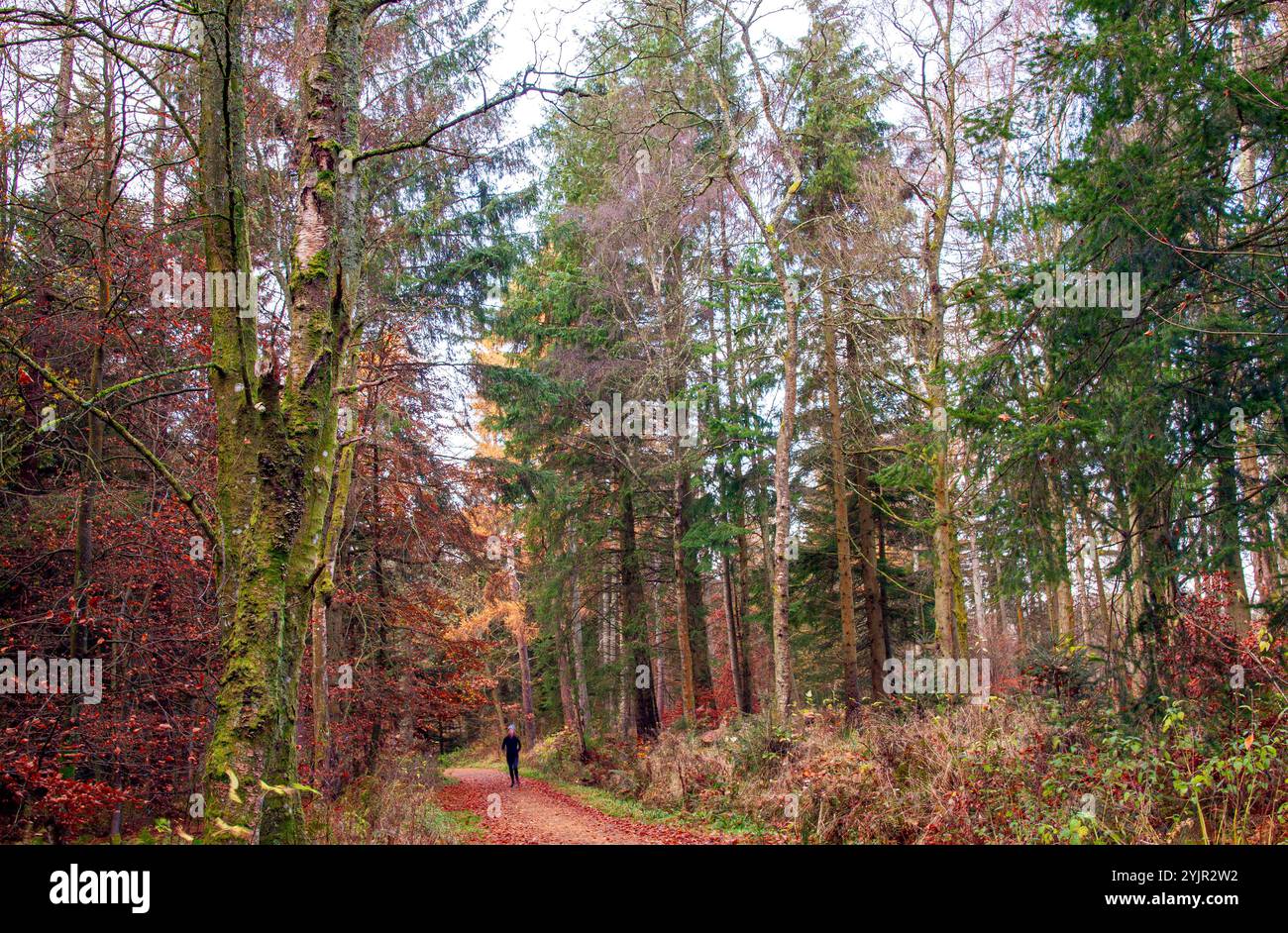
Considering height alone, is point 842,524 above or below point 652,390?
below

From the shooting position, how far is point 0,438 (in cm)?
470

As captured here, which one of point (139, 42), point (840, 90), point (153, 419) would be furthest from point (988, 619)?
point (139, 42)

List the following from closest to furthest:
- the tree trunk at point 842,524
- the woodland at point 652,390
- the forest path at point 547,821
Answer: the woodland at point 652,390
the forest path at point 547,821
the tree trunk at point 842,524

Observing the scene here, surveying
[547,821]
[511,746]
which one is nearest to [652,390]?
[547,821]

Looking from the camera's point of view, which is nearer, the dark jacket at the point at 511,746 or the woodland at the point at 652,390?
the woodland at the point at 652,390

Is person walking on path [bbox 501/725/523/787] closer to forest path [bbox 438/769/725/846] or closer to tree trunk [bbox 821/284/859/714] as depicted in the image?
forest path [bbox 438/769/725/846]

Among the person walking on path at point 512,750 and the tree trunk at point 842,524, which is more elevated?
the tree trunk at point 842,524

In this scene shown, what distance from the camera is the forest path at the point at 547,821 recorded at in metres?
9.81

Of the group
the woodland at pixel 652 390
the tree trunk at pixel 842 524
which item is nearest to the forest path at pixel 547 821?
the woodland at pixel 652 390

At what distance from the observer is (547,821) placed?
12180 mm

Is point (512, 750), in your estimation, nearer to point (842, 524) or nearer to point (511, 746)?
point (511, 746)

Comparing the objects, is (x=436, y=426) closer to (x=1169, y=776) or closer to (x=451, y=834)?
(x=451, y=834)

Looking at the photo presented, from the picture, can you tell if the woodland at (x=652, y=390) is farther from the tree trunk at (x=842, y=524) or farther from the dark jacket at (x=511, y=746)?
the dark jacket at (x=511, y=746)

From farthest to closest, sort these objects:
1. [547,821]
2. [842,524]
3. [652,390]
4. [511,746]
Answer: [511,746] → [652,390] → [842,524] → [547,821]
